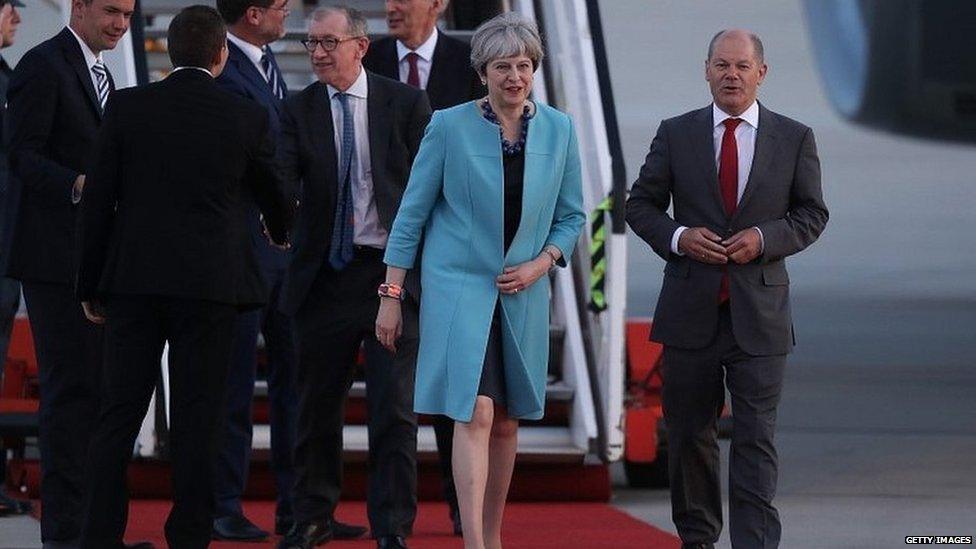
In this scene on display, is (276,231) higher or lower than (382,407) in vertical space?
higher

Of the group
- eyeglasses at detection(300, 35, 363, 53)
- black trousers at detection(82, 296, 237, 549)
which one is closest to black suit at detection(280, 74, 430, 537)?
eyeglasses at detection(300, 35, 363, 53)

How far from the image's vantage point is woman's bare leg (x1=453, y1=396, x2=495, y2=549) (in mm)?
6184

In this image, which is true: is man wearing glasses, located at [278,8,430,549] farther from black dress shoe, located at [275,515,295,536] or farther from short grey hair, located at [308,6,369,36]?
black dress shoe, located at [275,515,295,536]

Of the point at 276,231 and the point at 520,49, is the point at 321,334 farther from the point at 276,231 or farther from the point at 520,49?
the point at 520,49

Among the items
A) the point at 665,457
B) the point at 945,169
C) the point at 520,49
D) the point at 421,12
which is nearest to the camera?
the point at 520,49

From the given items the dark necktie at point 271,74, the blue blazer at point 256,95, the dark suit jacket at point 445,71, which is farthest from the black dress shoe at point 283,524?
the dark suit jacket at point 445,71

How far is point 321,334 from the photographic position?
23.2 feet

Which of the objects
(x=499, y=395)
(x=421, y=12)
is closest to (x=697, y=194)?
(x=499, y=395)

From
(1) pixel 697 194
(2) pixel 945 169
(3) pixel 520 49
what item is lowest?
(2) pixel 945 169

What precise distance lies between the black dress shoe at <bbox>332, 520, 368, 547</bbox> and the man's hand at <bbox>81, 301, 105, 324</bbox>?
48.2 inches

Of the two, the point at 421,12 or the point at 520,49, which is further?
the point at 421,12

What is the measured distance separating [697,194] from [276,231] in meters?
1.13

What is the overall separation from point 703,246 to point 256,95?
62.3 inches

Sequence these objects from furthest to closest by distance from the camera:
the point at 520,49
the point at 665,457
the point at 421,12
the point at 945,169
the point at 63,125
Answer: the point at 945,169 → the point at 665,457 → the point at 421,12 → the point at 63,125 → the point at 520,49
